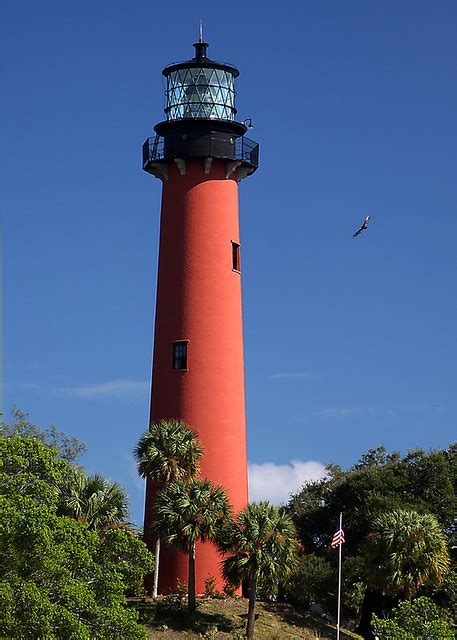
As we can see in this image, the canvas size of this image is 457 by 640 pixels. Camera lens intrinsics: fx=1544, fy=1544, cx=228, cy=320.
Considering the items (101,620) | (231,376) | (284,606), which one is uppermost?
(231,376)

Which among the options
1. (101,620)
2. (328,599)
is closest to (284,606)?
(328,599)

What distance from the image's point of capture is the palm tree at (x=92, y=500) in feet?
178

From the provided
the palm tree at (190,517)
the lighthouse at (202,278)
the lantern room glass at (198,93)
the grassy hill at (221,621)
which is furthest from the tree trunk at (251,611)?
the lantern room glass at (198,93)

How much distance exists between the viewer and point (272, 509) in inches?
2189

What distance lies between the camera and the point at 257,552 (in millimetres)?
54156

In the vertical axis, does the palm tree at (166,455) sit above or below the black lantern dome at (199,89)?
below

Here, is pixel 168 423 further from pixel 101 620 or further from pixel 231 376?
pixel 101 620

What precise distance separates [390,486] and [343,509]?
98.0 inches

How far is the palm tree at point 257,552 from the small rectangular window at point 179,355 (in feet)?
25.6

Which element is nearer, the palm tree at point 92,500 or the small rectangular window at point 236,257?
the palm tree at point 92,500

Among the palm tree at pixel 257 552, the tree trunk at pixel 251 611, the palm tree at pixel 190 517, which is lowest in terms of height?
the tree trunk at pixel 251 611

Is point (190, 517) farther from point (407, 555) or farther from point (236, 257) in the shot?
point (236, 257)

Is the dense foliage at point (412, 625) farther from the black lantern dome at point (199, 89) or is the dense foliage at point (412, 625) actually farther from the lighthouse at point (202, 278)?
the black lantern dome at point (199, 89)

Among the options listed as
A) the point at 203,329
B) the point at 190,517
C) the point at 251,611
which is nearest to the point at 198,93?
the point at 203,329
